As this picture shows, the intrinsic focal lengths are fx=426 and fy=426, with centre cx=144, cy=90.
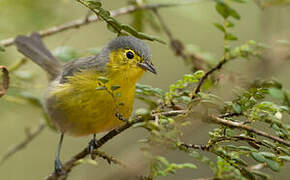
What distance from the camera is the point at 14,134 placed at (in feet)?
19.8

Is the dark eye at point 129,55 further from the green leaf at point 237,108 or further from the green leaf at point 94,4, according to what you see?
the green leaf at point 237,108

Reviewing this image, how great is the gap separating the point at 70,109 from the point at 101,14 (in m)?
1.55

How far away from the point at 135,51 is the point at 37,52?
1337 millimetres

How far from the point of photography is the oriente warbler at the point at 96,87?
3.15 metres

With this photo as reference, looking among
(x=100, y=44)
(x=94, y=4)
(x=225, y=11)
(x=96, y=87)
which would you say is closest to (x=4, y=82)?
(x=94, y=4)

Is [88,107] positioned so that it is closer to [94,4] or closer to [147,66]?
[147,66]

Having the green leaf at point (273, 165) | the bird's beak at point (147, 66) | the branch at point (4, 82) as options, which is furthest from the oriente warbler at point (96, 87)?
the green leaf at point (273, 165)

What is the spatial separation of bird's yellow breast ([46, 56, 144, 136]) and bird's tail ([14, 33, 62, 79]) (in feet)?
1.97

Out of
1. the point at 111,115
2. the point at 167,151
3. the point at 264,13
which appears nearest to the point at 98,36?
the point at 111,115

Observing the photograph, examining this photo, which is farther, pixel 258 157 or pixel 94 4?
pixel 94 4

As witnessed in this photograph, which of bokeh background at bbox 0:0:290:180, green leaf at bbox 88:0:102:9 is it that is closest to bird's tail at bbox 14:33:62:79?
bokeh background at bbox 0:0:290:180

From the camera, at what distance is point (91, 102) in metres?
3.15

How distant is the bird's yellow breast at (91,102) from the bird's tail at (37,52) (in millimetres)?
601

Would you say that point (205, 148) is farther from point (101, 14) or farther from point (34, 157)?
point (34, 157)
